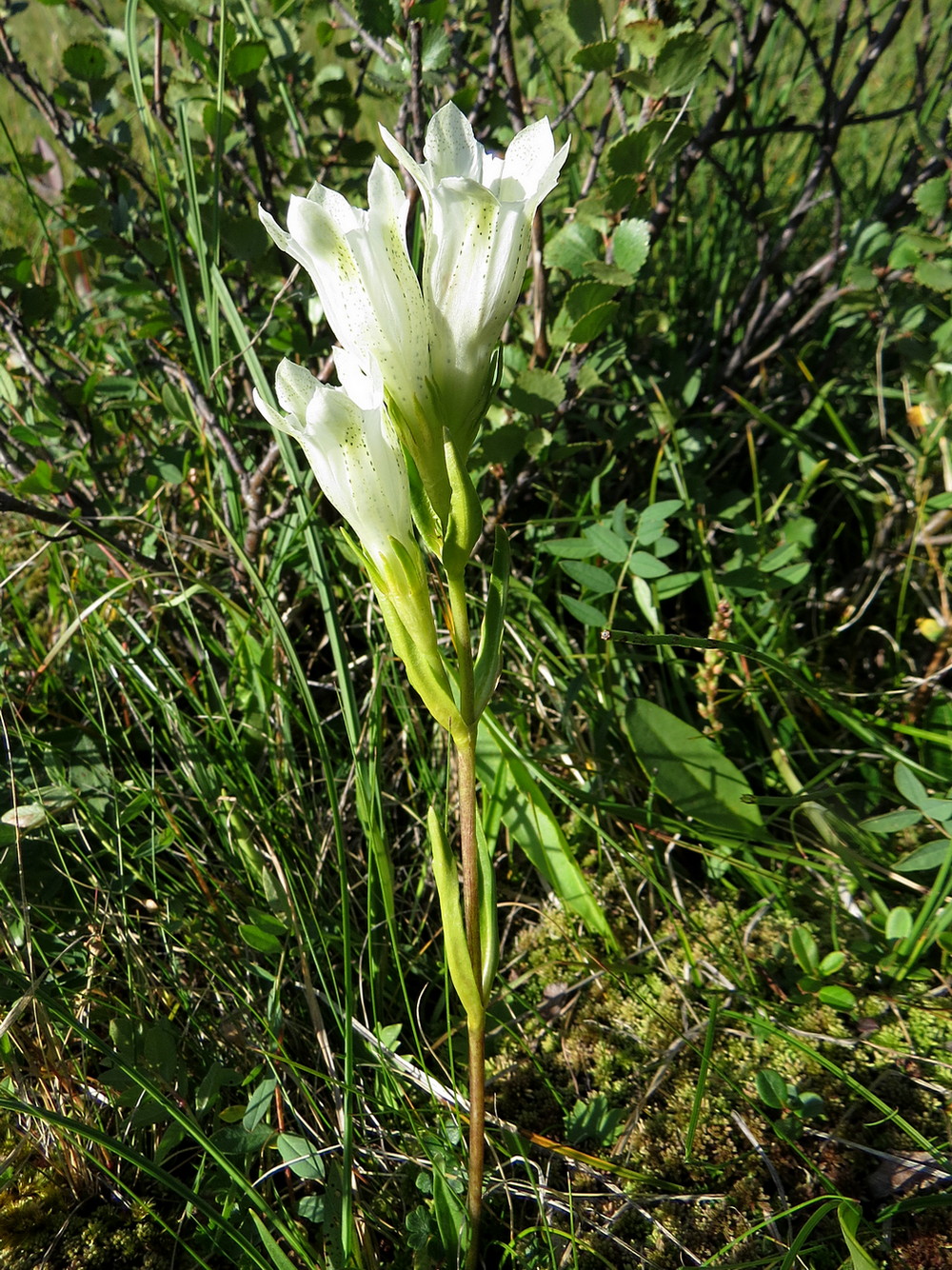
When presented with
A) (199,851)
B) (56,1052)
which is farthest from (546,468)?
(56,1052)

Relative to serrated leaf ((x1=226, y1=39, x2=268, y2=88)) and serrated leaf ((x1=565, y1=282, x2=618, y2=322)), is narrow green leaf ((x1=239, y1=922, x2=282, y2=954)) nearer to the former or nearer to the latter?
serrated leaf ((x1=565, y1=282, x2=618, y2=322))

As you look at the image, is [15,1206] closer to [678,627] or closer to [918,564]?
[678,627]

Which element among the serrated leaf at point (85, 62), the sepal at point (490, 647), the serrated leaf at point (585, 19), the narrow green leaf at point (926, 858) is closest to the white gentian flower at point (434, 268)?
the sepal at point (490, 647)

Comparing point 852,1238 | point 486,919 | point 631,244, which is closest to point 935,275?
point 631,244

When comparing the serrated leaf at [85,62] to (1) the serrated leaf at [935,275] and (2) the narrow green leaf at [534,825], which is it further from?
(1) the serrated leaf at [935,275]

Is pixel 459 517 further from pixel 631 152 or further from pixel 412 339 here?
pixel 631 152

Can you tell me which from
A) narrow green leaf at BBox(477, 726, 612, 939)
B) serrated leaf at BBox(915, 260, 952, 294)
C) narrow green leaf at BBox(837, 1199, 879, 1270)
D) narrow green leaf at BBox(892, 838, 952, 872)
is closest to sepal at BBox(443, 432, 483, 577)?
narrow green leaf at BBox(477, 726, 612, 939)
